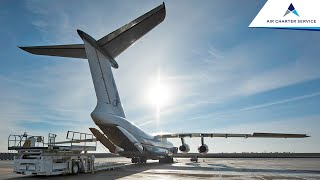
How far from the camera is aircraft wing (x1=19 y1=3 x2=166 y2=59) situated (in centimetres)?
1714

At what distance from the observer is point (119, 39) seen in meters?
19.0

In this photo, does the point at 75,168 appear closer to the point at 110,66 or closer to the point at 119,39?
the point at 110,66

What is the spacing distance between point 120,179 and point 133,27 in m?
8.91

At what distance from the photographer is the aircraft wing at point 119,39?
17.1 meters

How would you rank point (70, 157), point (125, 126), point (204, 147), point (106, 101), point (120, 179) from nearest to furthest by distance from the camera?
point (120, 179) → point (70, 157) → point (106, 101) → point (125, 126) → point (204, 147)

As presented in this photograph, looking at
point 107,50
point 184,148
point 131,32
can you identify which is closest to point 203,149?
point 184,148

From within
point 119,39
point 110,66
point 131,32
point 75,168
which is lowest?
point 75,168

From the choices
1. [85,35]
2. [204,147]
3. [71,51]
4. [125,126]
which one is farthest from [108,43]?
[204,147]

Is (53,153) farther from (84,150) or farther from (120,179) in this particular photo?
(120,179)

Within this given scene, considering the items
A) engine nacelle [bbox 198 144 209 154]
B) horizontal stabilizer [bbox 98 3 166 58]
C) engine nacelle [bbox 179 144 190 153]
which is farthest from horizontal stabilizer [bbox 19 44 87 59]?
engine nacelle [bbox 179 144 190 153]

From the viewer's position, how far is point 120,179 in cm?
1369

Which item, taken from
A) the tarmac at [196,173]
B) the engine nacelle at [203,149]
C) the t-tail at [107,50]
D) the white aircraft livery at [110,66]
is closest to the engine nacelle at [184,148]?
the engine nacelle at [203,149]

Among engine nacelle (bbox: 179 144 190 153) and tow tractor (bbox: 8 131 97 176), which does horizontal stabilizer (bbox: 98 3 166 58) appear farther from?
engine nacelle (bbox: 179 144 190 153)

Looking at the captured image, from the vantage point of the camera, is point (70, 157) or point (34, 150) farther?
point (70, 157)
